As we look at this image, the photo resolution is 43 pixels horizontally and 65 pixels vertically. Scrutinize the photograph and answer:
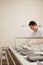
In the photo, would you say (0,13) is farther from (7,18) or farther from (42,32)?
(42,32)

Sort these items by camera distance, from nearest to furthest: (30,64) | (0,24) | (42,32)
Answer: (30,64), (42,32), (0,24)

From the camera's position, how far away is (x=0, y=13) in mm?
4699

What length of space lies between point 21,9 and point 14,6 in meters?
0.25

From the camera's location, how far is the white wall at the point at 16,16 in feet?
15.3

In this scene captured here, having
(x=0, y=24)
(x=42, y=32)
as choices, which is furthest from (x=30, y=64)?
(x=0, y=24)

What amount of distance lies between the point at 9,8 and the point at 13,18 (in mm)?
359

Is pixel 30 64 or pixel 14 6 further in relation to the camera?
pixel 14 6

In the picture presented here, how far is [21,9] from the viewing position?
4.77m

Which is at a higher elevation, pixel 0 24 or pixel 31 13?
pixel 31 13

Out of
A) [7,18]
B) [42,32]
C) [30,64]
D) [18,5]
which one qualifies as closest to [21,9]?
[18,5]

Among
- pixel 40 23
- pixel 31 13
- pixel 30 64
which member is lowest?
pixel 30 64

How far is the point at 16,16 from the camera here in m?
4.74

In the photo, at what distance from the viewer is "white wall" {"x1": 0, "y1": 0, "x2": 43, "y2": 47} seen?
15.3 ft

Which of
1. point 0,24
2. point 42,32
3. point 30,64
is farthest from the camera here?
point 0,24
